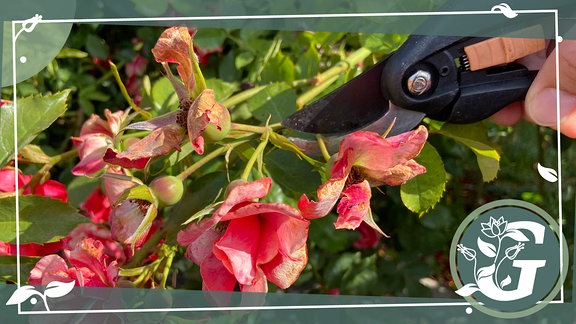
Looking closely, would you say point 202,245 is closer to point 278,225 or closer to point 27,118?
point 278,225

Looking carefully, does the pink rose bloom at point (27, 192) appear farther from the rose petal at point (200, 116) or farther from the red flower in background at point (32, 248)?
the rose petal at point (200, 116)

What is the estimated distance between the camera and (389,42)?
948 mm

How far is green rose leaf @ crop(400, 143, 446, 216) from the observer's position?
2.96 ft

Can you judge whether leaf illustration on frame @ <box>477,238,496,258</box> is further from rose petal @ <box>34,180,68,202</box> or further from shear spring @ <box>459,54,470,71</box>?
rose petal @ <box>34,180,68,202</box>

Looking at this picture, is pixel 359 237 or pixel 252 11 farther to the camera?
pixel 359 237

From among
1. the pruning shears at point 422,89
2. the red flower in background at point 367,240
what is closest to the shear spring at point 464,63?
the pruning shears at point 422,89

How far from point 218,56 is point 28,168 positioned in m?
0.47

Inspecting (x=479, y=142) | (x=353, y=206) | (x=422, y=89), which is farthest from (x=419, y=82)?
(x=353, y=206)

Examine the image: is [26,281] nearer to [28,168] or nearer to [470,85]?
[28,168]

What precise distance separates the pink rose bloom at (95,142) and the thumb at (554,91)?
1.80ft

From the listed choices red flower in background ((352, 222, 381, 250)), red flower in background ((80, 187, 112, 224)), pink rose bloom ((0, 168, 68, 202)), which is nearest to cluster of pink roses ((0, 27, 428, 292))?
pink rose bloom ((0, 168, 68, 202))

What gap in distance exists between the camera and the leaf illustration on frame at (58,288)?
2.54 ft

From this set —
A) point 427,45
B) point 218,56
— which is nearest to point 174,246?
point 427,45

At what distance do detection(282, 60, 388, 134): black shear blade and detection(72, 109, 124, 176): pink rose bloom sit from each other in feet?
0.80
